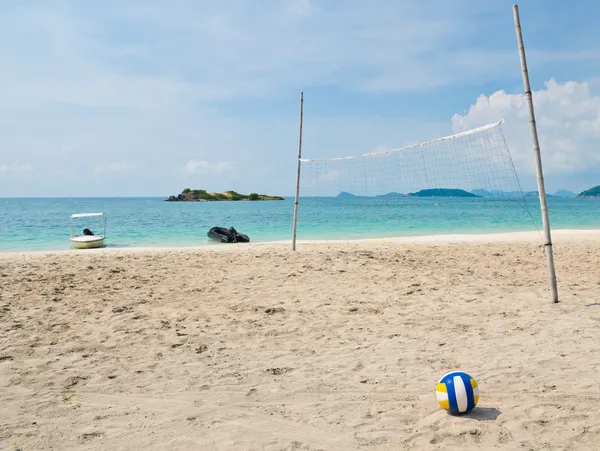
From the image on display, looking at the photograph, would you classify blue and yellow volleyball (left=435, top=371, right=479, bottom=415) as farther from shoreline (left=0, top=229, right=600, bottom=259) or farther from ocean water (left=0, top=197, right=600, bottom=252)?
shoreline (left=0, top=229, right=600, bottom=259)

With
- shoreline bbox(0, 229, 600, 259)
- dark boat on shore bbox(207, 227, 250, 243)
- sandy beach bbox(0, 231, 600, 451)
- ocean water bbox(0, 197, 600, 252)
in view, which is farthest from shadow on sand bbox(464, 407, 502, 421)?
dark boat on shore bbox(207, 227, 250, 243)

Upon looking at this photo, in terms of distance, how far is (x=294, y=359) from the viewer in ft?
13.2

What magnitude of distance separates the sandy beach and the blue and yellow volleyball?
3.4 inches

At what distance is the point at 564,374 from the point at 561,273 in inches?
191

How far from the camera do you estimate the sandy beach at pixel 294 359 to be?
2.76 m

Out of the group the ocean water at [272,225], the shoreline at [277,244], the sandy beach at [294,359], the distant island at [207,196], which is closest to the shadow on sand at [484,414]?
the sandy beach at [294,359]

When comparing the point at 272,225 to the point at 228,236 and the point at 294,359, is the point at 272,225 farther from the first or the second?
the point at 294,359

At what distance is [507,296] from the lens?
607 cm

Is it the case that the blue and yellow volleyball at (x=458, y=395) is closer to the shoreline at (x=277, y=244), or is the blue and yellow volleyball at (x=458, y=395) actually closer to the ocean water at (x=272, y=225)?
the ocean water at (x=272, y=225)

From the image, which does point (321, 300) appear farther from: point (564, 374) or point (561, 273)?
point (561, 273)

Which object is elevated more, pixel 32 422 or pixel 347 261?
pixel 347 261

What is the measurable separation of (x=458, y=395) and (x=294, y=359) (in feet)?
5.19

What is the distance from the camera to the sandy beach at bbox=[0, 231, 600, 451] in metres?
2.76

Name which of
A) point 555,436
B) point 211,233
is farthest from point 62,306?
point 211,233
